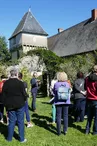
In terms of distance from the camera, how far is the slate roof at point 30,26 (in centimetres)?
4578

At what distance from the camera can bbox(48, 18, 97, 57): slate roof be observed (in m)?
33.3

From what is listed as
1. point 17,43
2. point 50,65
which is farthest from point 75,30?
point 50,65

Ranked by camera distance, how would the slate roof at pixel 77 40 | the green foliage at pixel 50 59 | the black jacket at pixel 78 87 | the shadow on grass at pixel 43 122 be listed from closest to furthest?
1. the shadow on grass at pixel 43 122
2. the black jacket at pixel 78 87
3. the green foliage at pixel 50 59
4. the slate roof at pixel 77 40

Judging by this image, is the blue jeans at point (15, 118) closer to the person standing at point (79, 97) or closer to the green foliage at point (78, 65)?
the person standing at point (79, 97)

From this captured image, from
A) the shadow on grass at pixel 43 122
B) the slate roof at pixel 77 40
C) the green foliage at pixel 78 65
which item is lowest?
the shadow on grass at pixel 43 122

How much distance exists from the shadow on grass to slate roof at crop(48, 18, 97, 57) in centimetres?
2243

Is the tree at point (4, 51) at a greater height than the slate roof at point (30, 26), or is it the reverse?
the slate roof at point (30, 26)

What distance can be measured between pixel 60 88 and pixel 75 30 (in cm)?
3546

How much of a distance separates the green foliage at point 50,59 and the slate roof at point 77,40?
362 inches

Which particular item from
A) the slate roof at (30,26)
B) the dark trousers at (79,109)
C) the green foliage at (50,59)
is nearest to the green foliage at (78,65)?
the green foliage at (50,59)

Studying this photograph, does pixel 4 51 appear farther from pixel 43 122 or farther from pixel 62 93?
pixel 62 93

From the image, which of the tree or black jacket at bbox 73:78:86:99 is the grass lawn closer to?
black jacket at bbox 73:78:86:99

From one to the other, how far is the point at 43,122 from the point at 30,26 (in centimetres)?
3968

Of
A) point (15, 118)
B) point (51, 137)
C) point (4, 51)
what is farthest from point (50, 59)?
point (4, 51)
